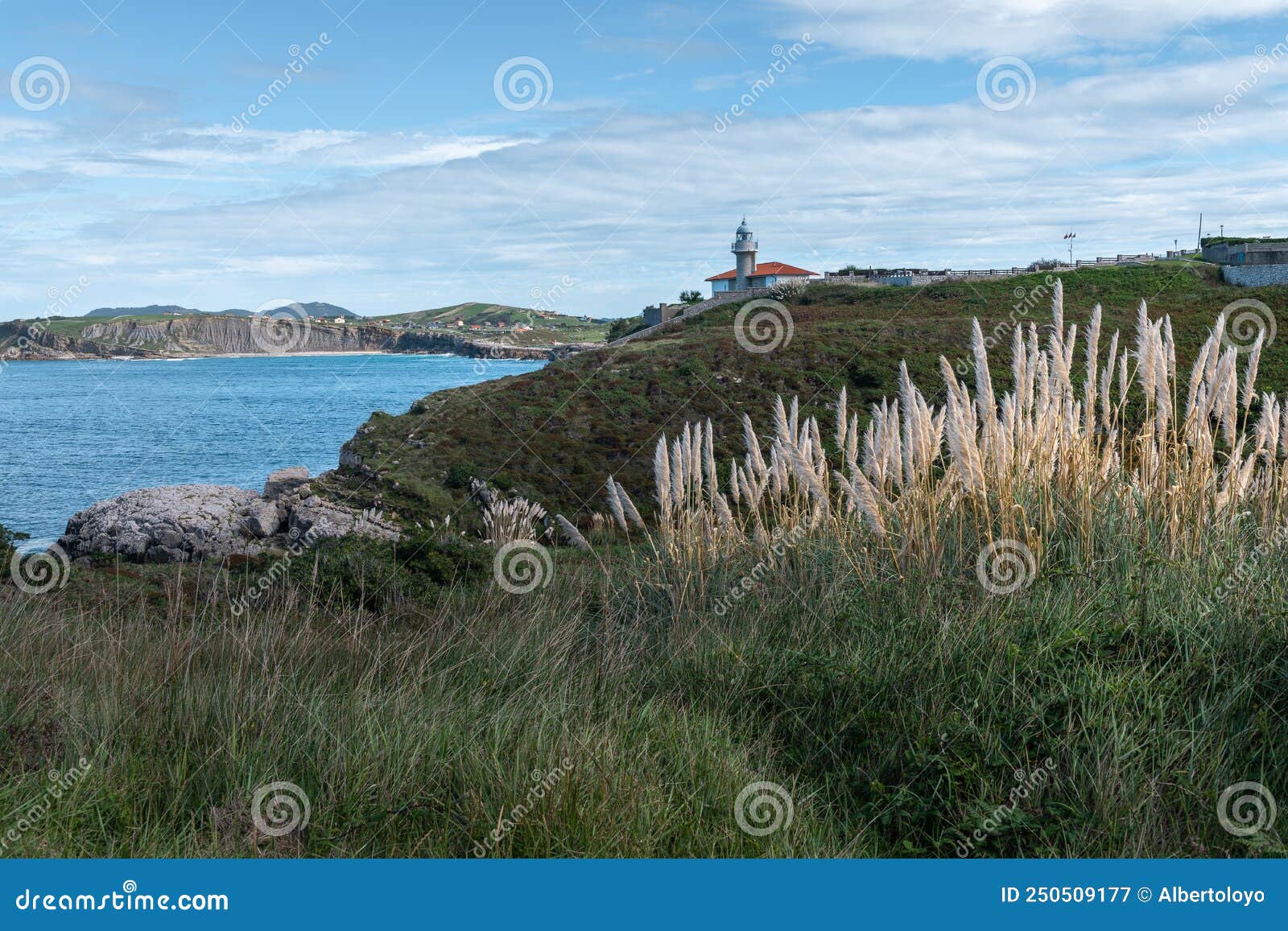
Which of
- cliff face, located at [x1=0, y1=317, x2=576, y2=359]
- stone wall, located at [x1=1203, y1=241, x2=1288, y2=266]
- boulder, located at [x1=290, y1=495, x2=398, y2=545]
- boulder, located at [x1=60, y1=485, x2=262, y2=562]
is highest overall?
stone wall, located at [x1=1203, y1=241, x2=1288, y2=266]

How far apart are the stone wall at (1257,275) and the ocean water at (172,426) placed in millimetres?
44824

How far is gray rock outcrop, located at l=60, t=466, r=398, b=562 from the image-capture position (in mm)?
16500

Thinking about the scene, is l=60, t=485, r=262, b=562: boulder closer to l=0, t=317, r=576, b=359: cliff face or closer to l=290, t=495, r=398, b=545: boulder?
l=290, t=495, r=398, b=545: boulder

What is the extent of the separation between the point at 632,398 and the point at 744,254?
4760 cm

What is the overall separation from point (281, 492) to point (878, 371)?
18.6 metres

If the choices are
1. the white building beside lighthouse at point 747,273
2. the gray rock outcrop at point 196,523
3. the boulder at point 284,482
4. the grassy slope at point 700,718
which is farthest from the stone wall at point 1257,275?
the grassy slope at point 700,718

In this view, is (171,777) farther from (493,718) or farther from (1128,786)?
(1128,786)

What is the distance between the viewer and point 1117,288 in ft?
186

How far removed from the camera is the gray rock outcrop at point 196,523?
16.5 meters

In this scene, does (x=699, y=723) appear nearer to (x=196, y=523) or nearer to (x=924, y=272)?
(x=196, y=523)

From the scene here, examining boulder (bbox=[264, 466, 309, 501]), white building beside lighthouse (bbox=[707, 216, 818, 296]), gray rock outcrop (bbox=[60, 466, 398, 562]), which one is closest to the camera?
gray rock outcrop (bbox=[60, 466, 398, 562])

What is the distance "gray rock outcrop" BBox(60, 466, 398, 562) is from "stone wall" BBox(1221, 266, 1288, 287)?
189ft

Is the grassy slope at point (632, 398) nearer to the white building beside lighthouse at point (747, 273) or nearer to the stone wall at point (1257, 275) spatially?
the stone wall at point (1257, 275)

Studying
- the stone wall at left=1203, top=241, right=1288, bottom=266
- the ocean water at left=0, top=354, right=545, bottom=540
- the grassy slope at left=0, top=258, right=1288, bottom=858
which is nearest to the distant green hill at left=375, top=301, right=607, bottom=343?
the ocean water at left=0, top=354, right=545, bottom=540
